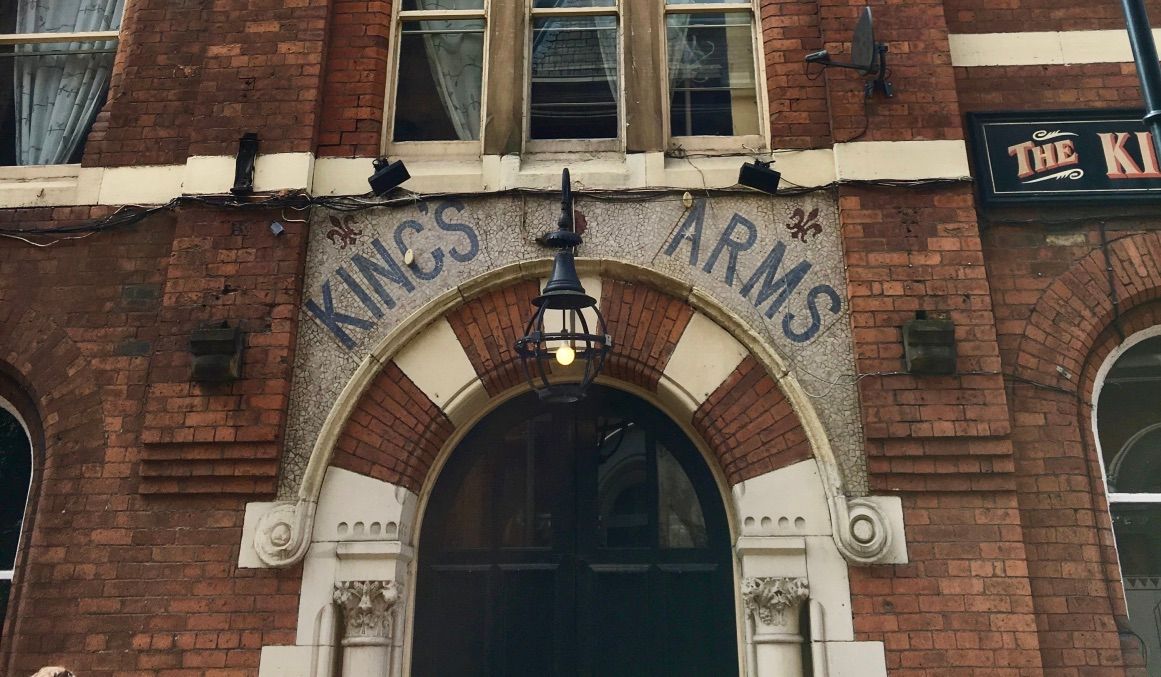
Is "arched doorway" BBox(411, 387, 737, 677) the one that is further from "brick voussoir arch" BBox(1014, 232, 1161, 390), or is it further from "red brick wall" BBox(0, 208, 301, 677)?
"brick voussoir arch" BBox(1014, 232, 1161, 390)

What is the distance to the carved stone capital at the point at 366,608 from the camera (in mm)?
4383

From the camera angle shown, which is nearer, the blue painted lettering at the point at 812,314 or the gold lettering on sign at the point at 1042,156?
the blue painted lettering at the point at 812,314

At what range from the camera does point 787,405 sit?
15.3 ft

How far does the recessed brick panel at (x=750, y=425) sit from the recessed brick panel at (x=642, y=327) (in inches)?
14.5

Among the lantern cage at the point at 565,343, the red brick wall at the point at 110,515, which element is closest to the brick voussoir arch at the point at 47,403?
the red brick wall at the point at 110,515

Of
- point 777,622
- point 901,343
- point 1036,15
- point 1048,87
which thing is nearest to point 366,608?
point 777,622

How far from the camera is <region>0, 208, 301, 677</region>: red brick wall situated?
4.40 m

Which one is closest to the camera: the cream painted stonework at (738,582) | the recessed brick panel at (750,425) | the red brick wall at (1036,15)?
the cream painted stonework at (738,582)

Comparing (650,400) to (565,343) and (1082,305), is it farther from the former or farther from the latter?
(1082,305)

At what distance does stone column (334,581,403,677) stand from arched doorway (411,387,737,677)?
380 millimetres

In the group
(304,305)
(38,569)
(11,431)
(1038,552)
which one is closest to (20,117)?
(11,431)

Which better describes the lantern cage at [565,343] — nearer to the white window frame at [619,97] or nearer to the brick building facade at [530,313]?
the brick building facade at [530,313]

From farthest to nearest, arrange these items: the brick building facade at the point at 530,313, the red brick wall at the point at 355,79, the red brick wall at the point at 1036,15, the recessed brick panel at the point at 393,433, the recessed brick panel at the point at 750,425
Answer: the red brick wall at the point at 1036,15
the red brick wall at the point at 355,79
the recessed brick panel at the point at 393,433
the recessed brick panel at the point at 750,425
the brick building facade at the point at 530,313

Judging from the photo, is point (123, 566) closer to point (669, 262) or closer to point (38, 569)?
point (38, 569)
